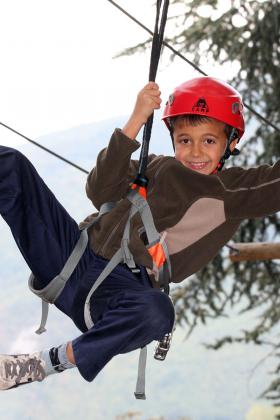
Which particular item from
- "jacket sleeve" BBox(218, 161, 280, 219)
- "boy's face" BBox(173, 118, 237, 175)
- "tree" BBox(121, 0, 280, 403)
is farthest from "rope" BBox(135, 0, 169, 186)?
"tree" BBox(121, 0, 280, 403)

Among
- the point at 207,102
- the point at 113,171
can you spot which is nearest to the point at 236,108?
the point at 207,102

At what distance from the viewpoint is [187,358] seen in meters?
108

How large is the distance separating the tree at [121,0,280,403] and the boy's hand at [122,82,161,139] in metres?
7.67

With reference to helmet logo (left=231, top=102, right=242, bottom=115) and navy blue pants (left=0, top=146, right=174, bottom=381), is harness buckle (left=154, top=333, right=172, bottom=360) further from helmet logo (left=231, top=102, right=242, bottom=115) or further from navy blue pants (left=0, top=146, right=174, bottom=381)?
helmet logo (left=231, top=102, right=242, bottom=115)

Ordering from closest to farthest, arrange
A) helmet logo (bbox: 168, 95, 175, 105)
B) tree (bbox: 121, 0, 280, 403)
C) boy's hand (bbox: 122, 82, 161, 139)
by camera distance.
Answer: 1. boy's hand (bbox: 122, 82, 161, 139)
2. helmet logo (bbox: 168, 95, 175, 105)
3. tree (bbox: 121, 0, 280, 403)

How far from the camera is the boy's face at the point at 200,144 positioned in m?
4.09

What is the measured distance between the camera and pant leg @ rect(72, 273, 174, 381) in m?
3.74

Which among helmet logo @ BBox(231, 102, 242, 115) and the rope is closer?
the rope

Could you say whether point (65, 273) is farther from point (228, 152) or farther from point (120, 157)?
point (228, 152)

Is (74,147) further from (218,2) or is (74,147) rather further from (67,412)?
(218,2)

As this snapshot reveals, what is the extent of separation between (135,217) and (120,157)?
0.97 feet

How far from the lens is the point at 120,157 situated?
149 inches

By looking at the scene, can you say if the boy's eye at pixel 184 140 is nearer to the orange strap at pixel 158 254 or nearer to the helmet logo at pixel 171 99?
the helmet logo at pixel 171 99

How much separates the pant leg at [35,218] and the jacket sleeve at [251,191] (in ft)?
2.24
